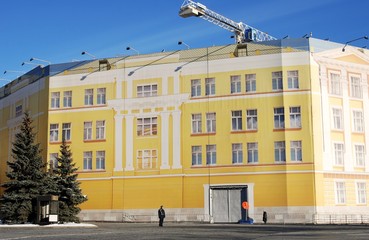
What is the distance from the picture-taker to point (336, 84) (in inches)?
2023

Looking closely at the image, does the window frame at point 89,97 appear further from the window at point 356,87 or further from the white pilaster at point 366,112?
the white pilaster at point 366,112

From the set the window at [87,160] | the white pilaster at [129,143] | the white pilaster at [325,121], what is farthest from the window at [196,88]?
the window at [87,160]

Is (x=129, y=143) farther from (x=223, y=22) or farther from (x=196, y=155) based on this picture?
(x=223, y=22)

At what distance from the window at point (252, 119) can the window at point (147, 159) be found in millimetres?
8793

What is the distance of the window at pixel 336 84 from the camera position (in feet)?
168

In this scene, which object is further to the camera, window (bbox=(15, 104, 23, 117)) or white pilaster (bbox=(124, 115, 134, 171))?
window (bbox=(15, 104, 23, 117))

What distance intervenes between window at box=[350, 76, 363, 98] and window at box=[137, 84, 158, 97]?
17.8m

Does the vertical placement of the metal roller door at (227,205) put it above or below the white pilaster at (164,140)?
below

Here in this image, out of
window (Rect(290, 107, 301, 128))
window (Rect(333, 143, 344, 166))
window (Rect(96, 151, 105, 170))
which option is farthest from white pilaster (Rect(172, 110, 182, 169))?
window (Rect(333, 143, 344, 166))

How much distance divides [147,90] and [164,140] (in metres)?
5.06

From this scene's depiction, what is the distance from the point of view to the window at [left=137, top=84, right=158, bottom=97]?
53.4m

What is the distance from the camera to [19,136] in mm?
45156

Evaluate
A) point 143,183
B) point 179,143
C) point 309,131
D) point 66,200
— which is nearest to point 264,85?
point 309,131

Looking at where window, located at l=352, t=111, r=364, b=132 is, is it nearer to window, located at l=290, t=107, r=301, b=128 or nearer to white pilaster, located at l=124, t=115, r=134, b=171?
window, located at l=290, t=107, r=301, b=128
